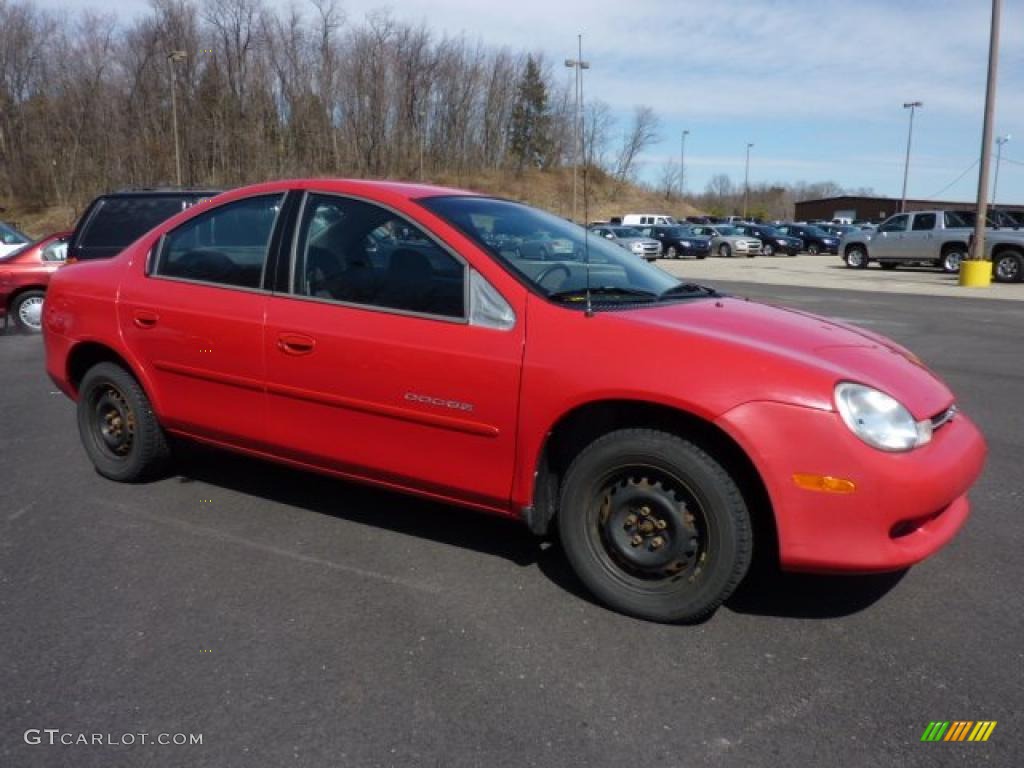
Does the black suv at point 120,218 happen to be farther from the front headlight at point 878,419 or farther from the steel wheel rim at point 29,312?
the front headlight at point 878,419

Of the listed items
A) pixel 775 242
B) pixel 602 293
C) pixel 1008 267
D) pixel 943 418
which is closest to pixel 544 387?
pixel 602 293

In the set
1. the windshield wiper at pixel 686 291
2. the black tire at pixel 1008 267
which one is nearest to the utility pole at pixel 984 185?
the black tire at pixel 1008 267

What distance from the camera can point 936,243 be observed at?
2495cm

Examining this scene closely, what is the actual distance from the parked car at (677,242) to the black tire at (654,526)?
34.8 metres

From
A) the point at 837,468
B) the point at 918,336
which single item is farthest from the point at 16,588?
the point at 918,336

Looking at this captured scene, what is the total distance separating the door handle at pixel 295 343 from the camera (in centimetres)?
371

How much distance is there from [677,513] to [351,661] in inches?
49.3

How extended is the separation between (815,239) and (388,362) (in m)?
A: 43.3

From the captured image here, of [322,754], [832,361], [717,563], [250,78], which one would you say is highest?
[250,78]

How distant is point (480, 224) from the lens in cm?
375

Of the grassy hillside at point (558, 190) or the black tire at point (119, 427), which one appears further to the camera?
the grassy hillside at point (558, 190)

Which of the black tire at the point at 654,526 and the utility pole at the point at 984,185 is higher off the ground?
the utility pole at the point at 984,185

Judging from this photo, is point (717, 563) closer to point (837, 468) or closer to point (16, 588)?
point (837, 468)

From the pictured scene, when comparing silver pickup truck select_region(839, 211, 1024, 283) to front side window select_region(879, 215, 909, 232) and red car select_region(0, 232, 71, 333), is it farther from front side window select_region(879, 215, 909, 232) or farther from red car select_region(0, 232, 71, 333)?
red car select_region(0, 232, 71, 333)
